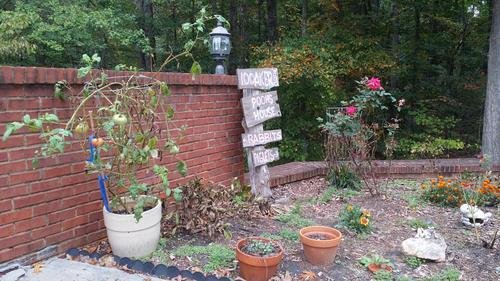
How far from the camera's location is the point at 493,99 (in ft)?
22.6

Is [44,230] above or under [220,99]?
under

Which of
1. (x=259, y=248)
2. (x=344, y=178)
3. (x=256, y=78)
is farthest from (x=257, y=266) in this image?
(x=344, y=178)

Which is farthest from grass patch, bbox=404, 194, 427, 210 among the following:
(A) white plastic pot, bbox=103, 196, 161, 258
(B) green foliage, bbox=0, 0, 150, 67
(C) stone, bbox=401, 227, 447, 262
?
(B) green foliage, bbox=0, 0, 150, 67

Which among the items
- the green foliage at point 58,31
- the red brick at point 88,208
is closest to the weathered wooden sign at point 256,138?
the red brick at point 88,208

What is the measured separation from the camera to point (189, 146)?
421cm

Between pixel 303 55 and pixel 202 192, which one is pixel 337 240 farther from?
pixel 303 55

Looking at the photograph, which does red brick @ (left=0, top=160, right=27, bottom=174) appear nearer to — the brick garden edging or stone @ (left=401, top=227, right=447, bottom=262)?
stone @ (left=401, top=227, right=447, bottom=262)

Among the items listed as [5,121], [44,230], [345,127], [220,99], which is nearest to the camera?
[5,121]

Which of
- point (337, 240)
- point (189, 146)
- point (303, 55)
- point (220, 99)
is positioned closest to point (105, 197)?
point (189, 146)

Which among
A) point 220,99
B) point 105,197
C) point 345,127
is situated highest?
point 220,99

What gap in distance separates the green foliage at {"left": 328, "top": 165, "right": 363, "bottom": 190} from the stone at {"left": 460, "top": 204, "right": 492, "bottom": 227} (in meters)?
1.44

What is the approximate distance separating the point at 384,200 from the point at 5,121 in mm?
3948

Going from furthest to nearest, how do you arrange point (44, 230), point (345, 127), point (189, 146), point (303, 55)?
point (303, 55), point (345, 127), point (189, 146), point (44, 230)

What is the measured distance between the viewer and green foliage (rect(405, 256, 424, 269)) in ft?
10.6
